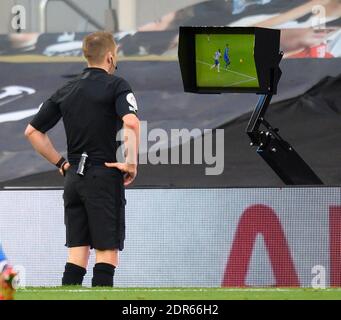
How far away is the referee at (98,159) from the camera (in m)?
8.04

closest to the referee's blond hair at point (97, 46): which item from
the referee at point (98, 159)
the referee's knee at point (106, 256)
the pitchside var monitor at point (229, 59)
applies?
the referee at point (98, 159)

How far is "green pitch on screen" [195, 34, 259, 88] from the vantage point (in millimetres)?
9484

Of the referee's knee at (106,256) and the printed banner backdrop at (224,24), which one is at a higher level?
the printed banner backdrop at (224,24)

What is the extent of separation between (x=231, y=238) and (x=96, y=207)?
2.23 m

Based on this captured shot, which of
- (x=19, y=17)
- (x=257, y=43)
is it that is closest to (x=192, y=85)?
(x=257, y=43)

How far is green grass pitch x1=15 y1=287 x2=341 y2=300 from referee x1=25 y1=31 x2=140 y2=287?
39 cm

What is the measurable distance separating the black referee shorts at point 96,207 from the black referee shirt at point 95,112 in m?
0.12

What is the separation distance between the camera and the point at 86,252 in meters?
8.19

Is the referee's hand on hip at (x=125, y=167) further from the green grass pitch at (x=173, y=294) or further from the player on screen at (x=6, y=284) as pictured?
the player on screen at (x=6, y=284)

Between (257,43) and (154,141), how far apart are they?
2.28 metres

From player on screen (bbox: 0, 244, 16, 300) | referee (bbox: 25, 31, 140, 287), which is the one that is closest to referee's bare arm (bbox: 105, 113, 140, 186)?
referee (bbox: 25, 31, 140, 287)

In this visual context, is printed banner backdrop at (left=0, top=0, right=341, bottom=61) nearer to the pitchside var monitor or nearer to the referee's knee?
the pitchside var monitor

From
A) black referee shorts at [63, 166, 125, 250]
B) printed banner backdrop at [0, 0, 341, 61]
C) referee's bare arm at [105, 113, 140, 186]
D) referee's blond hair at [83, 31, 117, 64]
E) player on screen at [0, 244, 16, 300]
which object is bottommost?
player on screen at [0, 244, 16, 300]

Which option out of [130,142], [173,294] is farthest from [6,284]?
[130,142]
